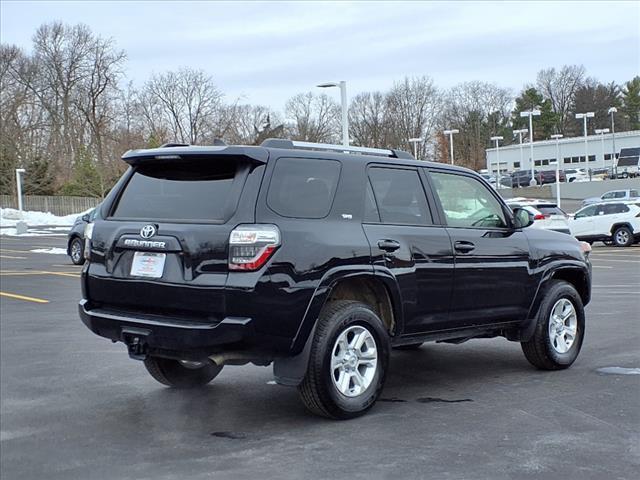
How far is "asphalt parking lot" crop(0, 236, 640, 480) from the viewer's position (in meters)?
4.68

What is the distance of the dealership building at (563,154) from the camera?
97.8 metres

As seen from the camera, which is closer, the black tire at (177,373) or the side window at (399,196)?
the side window at (399,196)

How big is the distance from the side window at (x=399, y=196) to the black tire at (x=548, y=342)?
1.57 metres

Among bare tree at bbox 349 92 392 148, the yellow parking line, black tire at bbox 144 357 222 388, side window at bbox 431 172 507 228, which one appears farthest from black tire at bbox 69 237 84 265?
bare tree at bbox 349 92 392 148

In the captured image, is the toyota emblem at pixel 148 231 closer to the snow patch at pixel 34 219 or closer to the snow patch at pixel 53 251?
the snow patch at pixel 53 251

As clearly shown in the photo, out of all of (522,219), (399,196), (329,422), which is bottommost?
(329,422)

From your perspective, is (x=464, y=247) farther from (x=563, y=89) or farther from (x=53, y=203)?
(x=563, y=89)

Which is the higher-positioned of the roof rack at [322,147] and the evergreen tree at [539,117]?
the evergreen tree at [539,117]

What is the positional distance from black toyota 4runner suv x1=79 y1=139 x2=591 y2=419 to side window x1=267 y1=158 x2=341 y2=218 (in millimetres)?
10

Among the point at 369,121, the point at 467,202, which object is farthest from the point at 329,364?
the point at 369,121

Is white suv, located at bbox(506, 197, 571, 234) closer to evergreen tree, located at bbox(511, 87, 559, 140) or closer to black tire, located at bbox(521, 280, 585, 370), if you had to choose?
black tire, located at bbox(521, 280, 585, 370)

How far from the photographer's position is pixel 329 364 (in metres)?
5.45

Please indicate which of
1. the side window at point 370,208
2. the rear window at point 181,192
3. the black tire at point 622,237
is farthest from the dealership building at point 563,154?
the rear window at point 181,192

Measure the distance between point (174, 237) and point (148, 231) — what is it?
0.83 feet
